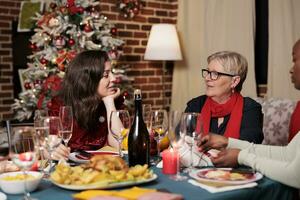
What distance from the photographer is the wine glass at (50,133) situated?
159cm

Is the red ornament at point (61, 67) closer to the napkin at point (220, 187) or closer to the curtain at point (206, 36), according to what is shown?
the curtain at point (206, 36)

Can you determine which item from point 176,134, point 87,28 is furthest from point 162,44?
point 176,134

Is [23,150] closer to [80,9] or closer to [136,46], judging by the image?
[80,9]

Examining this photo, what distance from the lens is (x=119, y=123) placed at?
72.1 inches

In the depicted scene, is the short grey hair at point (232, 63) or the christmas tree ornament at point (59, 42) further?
the christmas tree ornament at point (59, 42)

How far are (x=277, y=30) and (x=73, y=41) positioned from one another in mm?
1782

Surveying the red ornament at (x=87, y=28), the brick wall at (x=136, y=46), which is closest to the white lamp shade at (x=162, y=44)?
the brick wall at (x=136, y=46)

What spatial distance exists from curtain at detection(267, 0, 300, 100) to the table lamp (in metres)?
0.92

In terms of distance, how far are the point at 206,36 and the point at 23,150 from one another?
3362 millimetres

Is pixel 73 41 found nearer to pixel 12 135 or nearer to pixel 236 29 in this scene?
pixel 236 29

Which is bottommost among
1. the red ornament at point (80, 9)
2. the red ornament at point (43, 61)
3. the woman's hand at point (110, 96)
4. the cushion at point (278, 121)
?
the cushion at point (278, 121)

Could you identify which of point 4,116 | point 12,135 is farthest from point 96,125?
point 4,116

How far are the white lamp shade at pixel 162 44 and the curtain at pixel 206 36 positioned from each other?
0.37 metres

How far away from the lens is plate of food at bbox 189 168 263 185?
1551 mm
